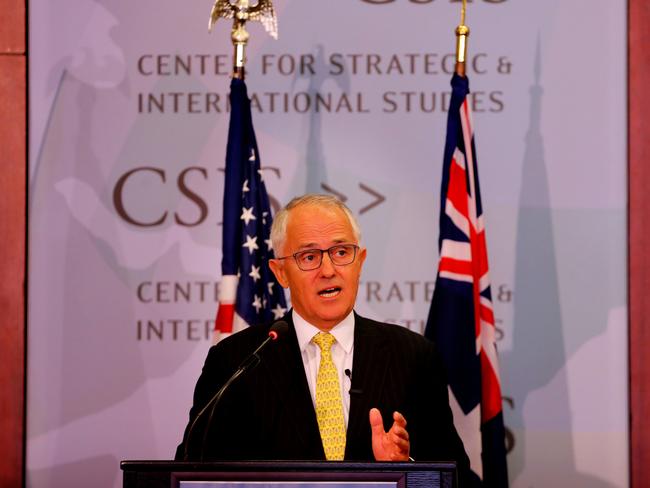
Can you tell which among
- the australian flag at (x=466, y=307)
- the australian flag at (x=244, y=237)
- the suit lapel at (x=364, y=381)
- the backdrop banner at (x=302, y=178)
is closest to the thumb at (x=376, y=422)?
the suit lapel at (x=364, y=381)

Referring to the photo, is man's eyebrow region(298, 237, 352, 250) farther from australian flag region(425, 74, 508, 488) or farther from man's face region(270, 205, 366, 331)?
australian flag region(425, 74, 508, 488)

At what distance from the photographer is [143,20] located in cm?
422

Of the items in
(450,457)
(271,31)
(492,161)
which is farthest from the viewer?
(492,161)

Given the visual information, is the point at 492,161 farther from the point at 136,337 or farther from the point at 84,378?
the point at 84,378

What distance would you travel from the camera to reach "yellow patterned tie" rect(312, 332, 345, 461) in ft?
8.71

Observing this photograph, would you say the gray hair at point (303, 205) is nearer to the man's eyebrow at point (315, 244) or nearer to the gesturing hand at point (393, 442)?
the man's eyebrow at point (315, 244)

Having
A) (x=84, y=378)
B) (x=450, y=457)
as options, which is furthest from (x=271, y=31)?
(x=450, y=457)

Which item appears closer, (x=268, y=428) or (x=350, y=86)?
(x=268, y=428)

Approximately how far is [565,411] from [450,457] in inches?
61.6

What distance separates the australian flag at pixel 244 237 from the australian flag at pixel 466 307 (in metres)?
0.71

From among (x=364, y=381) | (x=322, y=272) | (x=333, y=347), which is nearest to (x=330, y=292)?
(x=322, y=272)

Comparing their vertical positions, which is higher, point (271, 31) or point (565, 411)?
point (271, 31)

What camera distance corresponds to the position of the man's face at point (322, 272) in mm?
2777

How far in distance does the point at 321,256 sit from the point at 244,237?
1.05m
